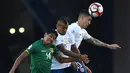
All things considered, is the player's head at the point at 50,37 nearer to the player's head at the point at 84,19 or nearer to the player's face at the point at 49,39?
the player's face at the point at 49,39

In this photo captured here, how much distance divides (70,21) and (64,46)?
2.33m

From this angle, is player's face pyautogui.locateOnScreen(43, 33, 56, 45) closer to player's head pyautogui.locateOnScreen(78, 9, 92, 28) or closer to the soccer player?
the soccer player

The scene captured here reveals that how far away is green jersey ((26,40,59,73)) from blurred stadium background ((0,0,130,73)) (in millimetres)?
2464

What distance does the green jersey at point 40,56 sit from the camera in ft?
22.2

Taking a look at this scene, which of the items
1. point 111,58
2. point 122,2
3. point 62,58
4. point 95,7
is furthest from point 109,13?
point 62,58

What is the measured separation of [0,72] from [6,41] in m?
0.67

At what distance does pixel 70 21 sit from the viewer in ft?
31.6

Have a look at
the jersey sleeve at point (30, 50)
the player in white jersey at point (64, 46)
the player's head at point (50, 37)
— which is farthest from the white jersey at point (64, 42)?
the jersey sleeve at point (30, 50)

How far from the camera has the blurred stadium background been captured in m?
9.27

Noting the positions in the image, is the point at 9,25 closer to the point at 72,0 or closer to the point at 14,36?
the point at 14,36

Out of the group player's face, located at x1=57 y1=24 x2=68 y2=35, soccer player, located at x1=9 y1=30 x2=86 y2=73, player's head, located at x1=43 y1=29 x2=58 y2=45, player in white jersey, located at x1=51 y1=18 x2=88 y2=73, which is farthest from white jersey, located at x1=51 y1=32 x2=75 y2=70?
player's head, located at x1=43 y1=29 x2=58 y2=45

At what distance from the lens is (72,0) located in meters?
9.68

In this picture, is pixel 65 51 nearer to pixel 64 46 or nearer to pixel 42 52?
pixel 64 46

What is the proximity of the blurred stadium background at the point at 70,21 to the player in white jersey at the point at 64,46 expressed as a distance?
5.81 ft
